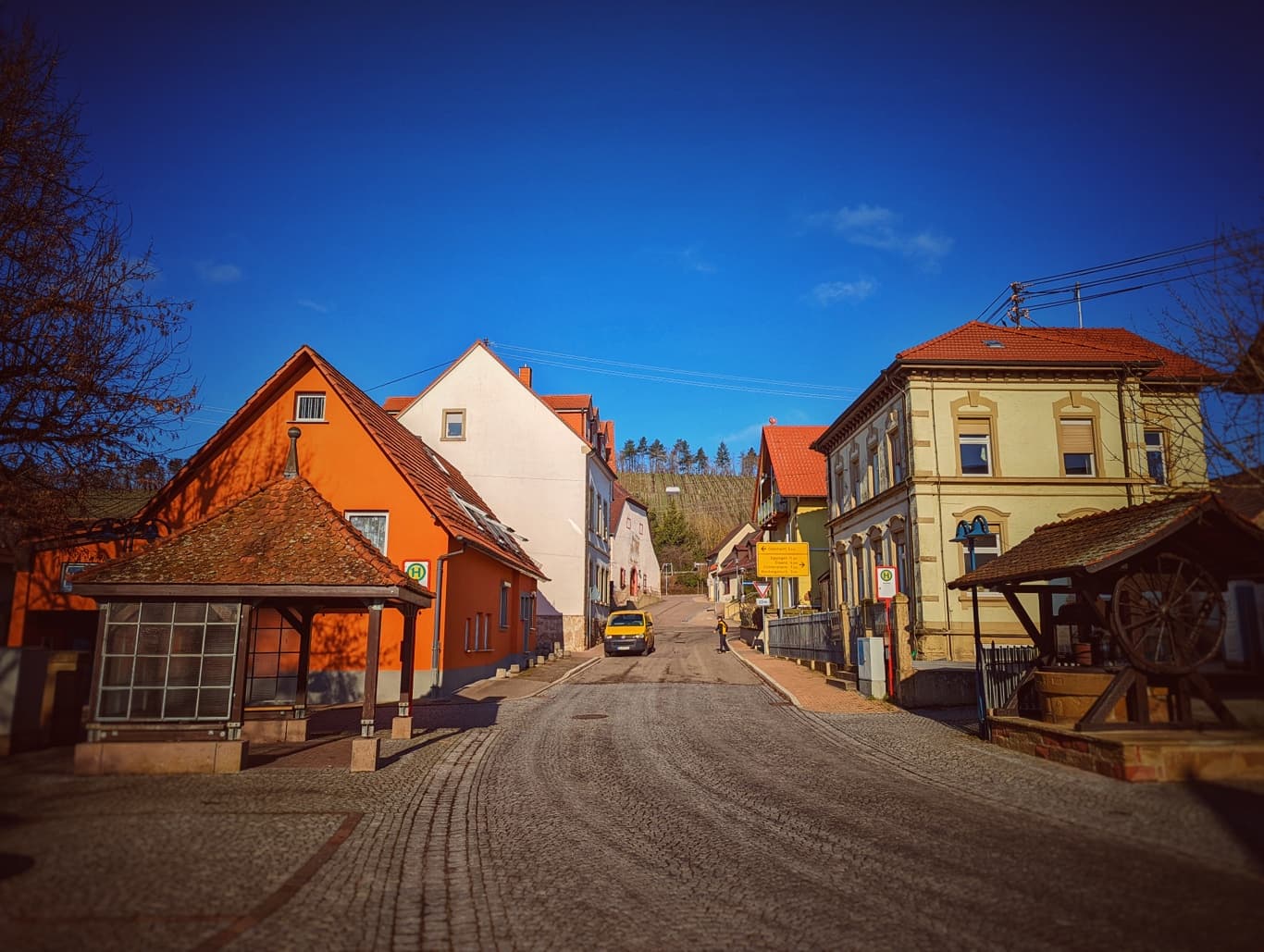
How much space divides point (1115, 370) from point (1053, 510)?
5.13 m

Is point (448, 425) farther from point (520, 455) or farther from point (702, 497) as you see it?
point (702, 497)

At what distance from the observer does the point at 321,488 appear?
22000 millimetres

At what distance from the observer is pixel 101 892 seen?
5.81 metres

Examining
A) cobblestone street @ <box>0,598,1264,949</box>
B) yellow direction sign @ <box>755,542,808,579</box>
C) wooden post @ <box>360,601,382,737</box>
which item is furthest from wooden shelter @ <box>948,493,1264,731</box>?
yellow direction sign @ <box>755,542,808,579</box>

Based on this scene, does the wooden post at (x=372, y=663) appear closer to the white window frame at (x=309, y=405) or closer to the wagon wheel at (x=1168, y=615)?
the wagon wheel at (x=1168, y=615)

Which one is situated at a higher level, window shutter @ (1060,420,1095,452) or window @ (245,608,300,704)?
window shutter @ (1060,420,1095,452)

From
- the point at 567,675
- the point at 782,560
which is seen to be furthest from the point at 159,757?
the point at 782,560

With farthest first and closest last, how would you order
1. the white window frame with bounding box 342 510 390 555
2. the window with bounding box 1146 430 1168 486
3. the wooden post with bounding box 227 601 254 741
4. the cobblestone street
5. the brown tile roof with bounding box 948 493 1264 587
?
the window with bounding box 1146 430 1168 486 → the white window frame with bounding box 342 510 390 555 → the wooden post with bounding box 227 601 254 741 → the brown tile roof with bounding box 948 493 1264 587 → the cobblestone street

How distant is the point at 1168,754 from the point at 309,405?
21002 millimetres

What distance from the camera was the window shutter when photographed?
27.3m

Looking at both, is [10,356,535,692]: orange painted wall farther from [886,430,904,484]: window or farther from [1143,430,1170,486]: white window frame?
[1143,430,1170,486]: white window frame

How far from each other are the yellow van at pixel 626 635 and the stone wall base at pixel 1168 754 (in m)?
27.1

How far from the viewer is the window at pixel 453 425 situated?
→ 37719mm

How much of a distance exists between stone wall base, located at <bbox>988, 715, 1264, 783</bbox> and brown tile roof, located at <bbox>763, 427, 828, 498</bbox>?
Result: 3145 centimetres
